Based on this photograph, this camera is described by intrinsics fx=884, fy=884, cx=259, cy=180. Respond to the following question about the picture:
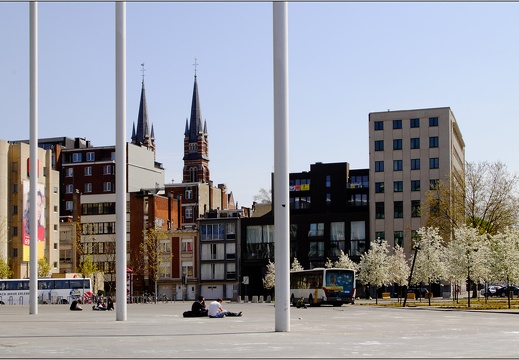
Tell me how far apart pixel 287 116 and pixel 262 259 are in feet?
325

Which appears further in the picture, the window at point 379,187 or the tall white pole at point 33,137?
the window at point 379,187

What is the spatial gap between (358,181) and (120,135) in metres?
102

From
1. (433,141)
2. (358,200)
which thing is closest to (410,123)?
(433,141)

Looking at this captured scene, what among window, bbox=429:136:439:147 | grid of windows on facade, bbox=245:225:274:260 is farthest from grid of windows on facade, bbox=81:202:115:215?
window, bbox=429:136:439:147

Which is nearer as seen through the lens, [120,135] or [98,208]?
[120,135]

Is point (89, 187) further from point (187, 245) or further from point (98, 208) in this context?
point (187, 245)

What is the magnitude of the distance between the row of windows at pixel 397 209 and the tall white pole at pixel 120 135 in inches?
Answer: 3494

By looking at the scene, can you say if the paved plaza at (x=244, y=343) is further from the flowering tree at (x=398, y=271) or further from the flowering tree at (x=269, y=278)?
the flowering tree at (x=269, y=278)

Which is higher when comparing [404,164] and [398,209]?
[404,164]

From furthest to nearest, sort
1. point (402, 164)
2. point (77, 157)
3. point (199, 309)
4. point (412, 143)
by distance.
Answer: point (77, 157) < point (402, 164) < point (412, 143) < point (199, 309)

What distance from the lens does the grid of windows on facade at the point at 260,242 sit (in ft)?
402

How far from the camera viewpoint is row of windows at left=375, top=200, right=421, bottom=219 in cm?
11612

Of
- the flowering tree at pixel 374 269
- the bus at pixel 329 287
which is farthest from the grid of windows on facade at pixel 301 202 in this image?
the bus at pixel 329 287

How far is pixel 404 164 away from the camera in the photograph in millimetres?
117562
